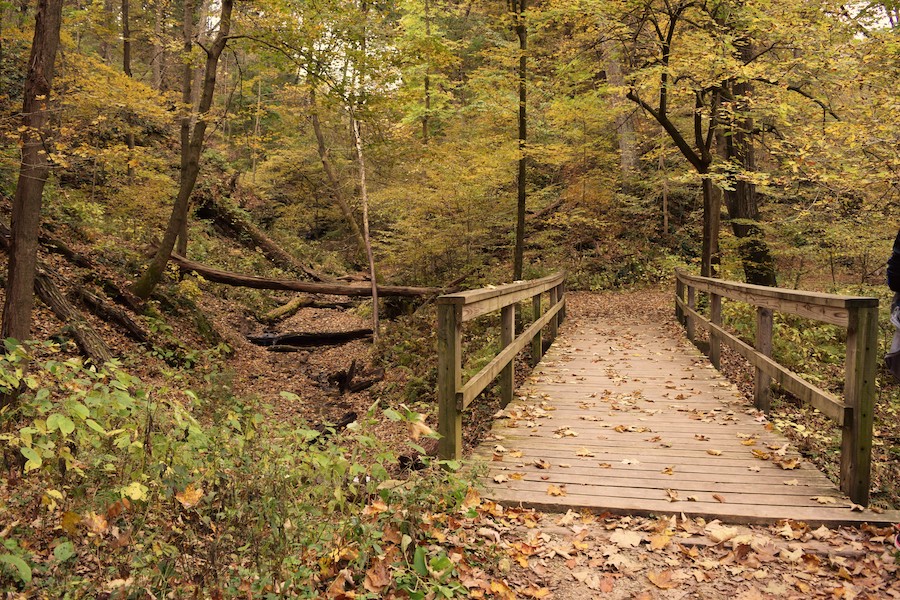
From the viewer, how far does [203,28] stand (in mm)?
17094

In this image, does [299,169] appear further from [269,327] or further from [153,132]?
[269,327]

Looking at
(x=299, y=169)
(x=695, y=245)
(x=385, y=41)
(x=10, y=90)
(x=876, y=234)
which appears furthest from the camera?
(x=299, y=169)

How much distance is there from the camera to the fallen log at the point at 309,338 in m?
13.9

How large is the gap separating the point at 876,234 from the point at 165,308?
1472cm

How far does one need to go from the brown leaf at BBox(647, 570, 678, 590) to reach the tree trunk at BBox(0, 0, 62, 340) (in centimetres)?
681

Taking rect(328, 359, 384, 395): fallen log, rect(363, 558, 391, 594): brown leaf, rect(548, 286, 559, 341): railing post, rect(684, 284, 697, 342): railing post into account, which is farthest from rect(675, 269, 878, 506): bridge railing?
rect(328, 359, 384, 395): fallen log

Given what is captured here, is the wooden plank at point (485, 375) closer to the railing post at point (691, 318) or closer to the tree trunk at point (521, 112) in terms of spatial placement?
the railing post at point (691, 318)

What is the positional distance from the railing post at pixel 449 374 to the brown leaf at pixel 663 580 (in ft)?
5.26

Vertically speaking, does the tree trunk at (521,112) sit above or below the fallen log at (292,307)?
above

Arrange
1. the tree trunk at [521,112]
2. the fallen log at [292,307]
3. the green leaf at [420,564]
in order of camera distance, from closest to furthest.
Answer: the green leaf at [420,564] < the tree trunk at [521,112] < the fallen log at [292,307]

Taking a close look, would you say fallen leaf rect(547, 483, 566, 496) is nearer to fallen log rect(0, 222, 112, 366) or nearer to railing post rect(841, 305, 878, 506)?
railing post rect(841, 305, 878, 506)

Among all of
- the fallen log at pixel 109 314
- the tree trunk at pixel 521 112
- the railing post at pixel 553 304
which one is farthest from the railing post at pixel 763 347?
the fallen log at pixel 109 314

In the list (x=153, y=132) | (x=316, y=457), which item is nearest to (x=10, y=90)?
(x=153, y=132)

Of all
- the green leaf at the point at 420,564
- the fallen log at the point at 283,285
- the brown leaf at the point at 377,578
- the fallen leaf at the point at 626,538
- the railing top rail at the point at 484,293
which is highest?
the railing top rail at the point at 484,293
